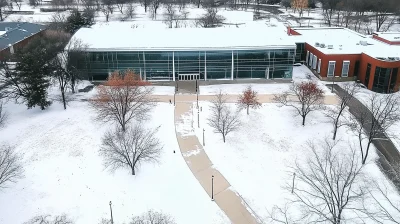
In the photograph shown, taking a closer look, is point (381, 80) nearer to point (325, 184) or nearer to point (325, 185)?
point (325, 184)

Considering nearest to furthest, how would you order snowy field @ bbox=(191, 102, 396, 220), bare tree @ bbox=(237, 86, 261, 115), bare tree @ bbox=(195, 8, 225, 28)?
1. snowy field @ bbox=(191, 102, 396, 220)
2. bare tree @ bbox=(237, 86, 261, 115)
3. bare tree @ bbox=(195, 8, 225, 28)

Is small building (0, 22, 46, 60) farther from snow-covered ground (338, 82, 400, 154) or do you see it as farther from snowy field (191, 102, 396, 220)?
snow-covered ground (338, 82, 400, 154)

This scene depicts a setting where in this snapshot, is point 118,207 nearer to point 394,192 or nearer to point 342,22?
point 394,192

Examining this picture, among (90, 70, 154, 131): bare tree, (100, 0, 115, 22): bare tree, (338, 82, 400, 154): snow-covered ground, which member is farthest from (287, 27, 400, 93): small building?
(100, 0, 115, 22): bare tree

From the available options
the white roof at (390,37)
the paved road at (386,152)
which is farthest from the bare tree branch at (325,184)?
the white roof at (390,37)

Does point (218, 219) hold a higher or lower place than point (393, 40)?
lower

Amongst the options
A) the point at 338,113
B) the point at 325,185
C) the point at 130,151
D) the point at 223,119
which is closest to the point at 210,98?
the point at 223,119

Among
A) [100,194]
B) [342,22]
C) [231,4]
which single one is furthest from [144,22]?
[100,194]
